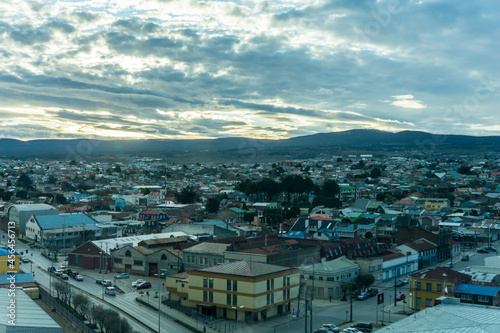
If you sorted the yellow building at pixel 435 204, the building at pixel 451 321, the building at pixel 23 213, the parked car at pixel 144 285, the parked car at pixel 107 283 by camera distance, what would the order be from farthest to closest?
the yellow building at pixel 435 204 < the building at pixel 23 213 < the parked car at pixel 107 283 < the parked car at pixel 144 285 < the building at pixel 451 321

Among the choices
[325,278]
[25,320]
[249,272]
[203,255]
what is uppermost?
[249,272]

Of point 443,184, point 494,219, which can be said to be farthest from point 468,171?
point 494,219

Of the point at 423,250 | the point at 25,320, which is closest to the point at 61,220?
the point at 25,320

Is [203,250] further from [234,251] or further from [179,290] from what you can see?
[179,290]

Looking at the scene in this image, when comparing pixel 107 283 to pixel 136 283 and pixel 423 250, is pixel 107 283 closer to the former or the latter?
→ pixel 136 283

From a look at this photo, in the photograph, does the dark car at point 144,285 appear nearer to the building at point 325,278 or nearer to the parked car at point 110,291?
the parked car at point 110,291

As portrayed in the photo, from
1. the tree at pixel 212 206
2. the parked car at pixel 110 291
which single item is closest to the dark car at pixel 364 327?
the parked car at pixel 110 291
